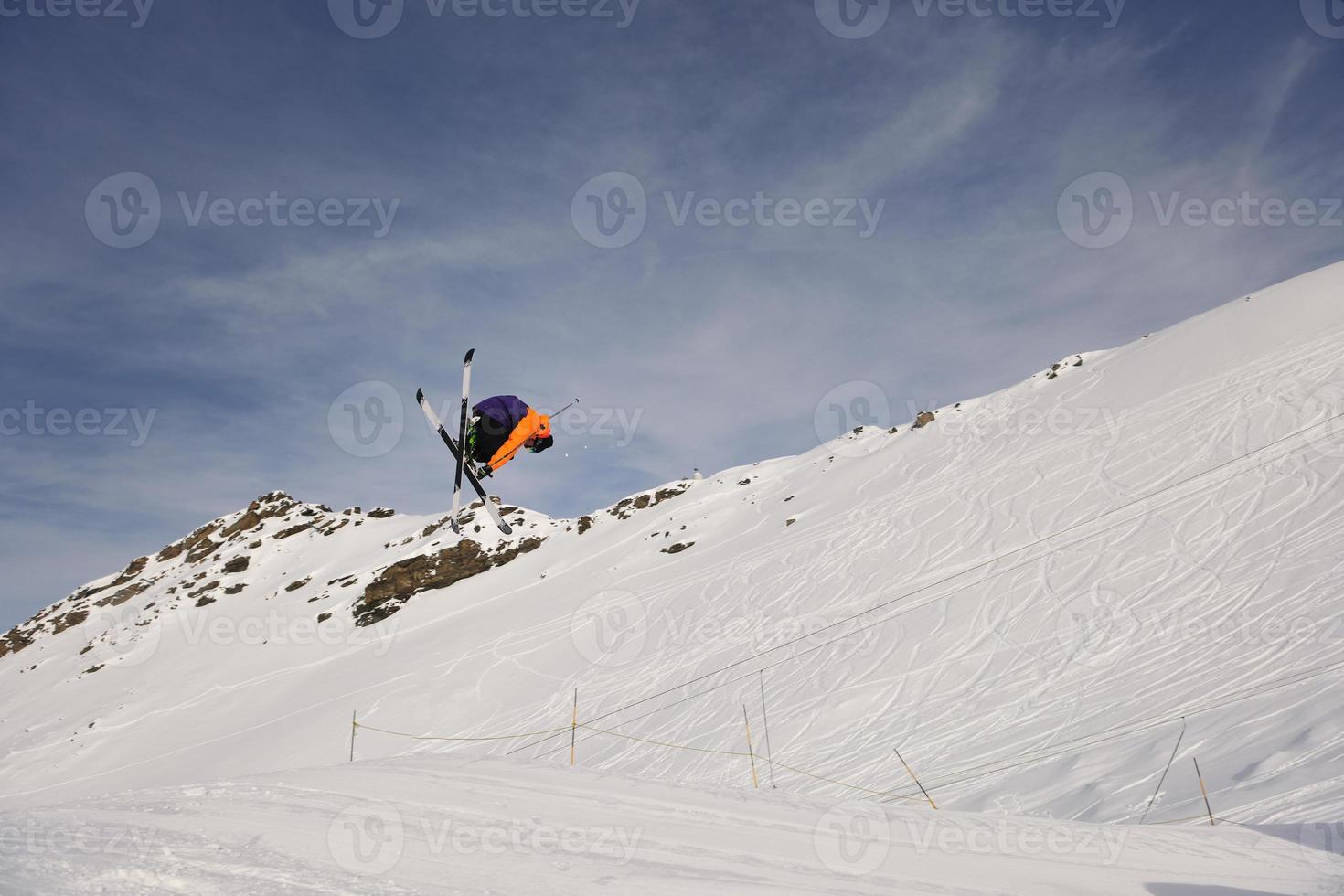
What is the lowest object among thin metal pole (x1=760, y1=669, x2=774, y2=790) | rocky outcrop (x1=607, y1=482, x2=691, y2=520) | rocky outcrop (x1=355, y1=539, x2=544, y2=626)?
thin metal pole (x1=760, y1=669, x2=774, y2=790)

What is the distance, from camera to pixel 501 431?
35.0 feet

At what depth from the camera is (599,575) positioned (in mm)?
37562

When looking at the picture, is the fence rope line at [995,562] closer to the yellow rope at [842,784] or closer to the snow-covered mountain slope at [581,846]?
the yellow rope at [842,784]

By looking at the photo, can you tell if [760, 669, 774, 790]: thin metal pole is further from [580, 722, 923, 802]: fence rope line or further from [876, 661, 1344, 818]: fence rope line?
[876, 661, 1344, 818]: fence rope line

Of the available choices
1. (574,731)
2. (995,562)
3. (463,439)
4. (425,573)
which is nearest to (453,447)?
(463,439)

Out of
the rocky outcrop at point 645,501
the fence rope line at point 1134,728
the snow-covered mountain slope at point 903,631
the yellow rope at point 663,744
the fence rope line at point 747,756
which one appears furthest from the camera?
the rocky outcrop at point 645,501

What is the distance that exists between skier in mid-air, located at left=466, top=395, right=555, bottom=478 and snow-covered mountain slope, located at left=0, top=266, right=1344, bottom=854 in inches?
176

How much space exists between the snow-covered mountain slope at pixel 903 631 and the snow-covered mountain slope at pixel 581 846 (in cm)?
182

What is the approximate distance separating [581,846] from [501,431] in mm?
6984

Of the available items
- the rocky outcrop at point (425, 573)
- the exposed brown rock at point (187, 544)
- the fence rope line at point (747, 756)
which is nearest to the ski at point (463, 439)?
the fence rope line at point (747, 756)

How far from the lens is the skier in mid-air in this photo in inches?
419

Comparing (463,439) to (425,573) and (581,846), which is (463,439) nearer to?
(581,846)

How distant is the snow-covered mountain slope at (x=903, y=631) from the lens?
424 inches

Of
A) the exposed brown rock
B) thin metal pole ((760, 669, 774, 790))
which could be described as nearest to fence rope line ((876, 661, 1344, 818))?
thin metal pole ((760, 669, 774, 790))
